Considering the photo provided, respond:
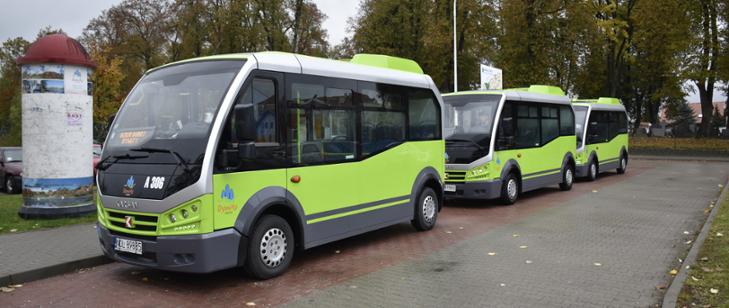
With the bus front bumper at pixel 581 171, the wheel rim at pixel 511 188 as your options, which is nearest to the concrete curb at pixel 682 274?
the wheel rim at pixel 511 188

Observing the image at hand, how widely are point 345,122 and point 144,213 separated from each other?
2.92m

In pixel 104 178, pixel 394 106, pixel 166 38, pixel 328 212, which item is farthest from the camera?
pixel 166 38

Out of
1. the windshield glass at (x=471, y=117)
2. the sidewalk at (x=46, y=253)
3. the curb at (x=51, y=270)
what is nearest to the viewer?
the curb at (x=51, y=270)

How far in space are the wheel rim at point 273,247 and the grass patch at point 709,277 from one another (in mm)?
4215

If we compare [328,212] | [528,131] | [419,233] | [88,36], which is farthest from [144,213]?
[88,36]

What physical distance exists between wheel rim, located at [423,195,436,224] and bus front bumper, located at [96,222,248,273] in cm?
414

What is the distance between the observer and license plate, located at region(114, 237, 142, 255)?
20.1ft

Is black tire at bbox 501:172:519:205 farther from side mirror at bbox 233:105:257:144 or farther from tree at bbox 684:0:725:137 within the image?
tree at bbox 684:0:725:137

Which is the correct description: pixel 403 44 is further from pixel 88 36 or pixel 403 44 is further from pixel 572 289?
pixel 572 289

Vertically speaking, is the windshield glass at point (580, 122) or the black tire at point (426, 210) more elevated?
the windshield glass at point (580, 122)

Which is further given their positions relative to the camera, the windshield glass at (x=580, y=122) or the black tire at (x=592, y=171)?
the black tire at (x=592, y=171)

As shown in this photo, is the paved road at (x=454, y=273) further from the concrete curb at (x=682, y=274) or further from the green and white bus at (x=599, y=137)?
the green and white bus at (x=599, y=137)

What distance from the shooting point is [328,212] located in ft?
24.8

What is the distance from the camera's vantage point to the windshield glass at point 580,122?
1825 cm
